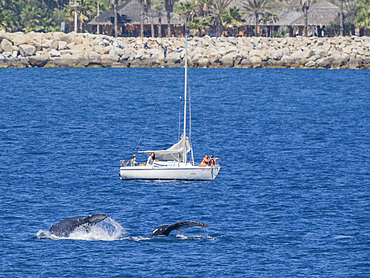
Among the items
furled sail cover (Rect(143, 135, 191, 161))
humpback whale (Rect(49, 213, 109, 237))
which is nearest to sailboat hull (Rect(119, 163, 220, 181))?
furled sail cover (Rect(143, 135, 191, 161))

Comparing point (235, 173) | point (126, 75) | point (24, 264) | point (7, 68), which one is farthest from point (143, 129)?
point (7, 68)

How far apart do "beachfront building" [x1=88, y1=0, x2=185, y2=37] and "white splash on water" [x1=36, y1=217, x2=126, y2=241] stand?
490 ft

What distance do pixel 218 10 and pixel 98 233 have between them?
149489 mm

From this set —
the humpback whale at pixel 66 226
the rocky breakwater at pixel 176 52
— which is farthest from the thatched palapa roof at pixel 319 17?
the humpback whale at pixel 66 226

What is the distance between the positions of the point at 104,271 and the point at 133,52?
134086 millimetres

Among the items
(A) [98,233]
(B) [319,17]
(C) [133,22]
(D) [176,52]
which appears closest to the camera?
(A) [98,233]

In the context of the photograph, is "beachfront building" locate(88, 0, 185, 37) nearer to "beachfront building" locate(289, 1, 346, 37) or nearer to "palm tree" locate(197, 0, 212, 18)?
"palm tree" locate(197, 0, 212, 18)

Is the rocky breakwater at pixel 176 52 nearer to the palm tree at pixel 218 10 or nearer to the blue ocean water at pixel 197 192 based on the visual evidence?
the palm tree at pixel 218 10

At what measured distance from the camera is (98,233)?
40.2 metres

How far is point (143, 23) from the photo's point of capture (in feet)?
611

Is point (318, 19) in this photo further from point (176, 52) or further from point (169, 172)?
point (169, 172)

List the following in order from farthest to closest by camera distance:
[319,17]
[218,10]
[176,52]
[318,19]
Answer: [319,17], [318,19], [218,10], [176,52]

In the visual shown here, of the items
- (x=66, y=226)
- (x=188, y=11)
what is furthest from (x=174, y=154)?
(x=188, y=11)

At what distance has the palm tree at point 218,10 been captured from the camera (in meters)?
184
